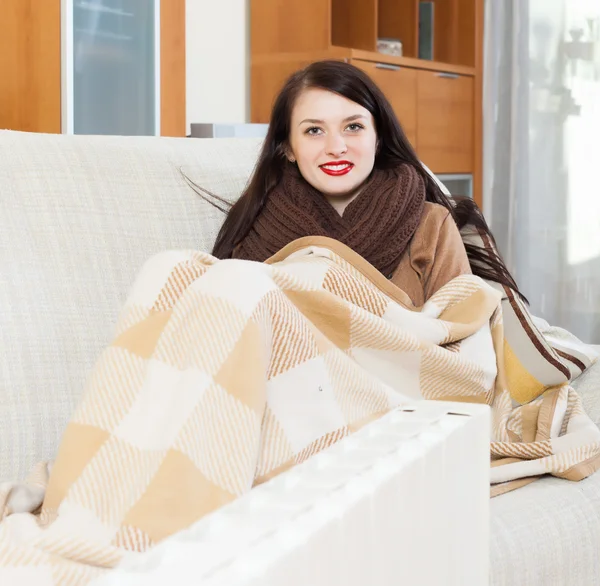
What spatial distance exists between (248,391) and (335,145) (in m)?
0.79

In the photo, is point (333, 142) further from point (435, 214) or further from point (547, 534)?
point (547, 534)

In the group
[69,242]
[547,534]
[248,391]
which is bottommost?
[547,534]

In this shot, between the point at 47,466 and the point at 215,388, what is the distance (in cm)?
31

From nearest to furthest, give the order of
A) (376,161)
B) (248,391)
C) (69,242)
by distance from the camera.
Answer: (248,391) < (69,242) < (376,161)

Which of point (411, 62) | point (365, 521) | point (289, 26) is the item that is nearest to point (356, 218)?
point (365, 521)

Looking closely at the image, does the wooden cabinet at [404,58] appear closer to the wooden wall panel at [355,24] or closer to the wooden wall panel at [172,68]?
the wooden wall panel at [355,24]

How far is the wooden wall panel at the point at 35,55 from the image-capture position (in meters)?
2.62

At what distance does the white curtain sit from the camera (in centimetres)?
359

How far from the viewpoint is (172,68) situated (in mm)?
2910

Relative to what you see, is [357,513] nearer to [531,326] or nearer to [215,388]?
[215,388]

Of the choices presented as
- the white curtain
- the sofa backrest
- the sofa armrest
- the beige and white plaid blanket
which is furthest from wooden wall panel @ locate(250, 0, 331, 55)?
the sofa armrest

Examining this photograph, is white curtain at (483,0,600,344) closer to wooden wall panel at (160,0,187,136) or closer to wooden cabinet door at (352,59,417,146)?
wooden cabinet door at (352,59,417,146)

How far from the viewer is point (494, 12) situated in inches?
150

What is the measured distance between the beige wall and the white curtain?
1.04m
